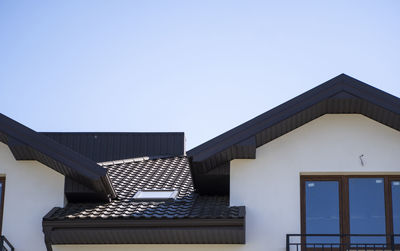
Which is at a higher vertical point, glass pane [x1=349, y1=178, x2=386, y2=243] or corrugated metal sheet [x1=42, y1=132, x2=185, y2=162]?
corrugated metal sheet [x1=42, y1=132, x2=185, y2=162]

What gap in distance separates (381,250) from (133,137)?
9.27 m

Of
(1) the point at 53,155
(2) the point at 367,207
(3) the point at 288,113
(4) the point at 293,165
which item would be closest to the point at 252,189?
(4) the point at 293,165

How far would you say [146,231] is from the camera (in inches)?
573

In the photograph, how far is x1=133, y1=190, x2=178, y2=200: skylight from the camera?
15.8 metres

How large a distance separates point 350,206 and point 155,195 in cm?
357

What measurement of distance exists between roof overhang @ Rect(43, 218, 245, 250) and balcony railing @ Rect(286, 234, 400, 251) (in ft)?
3.11

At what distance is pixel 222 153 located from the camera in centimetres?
1508

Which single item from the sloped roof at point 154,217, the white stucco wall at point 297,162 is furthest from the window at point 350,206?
the sloped roof at point 154,217

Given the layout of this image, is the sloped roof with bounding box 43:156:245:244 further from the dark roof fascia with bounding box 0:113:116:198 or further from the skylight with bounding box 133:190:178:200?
the dark roof fascia with bounding box 0:113:116:198

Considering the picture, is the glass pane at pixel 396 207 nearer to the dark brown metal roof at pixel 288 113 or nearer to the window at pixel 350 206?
the window at pixel 350 206

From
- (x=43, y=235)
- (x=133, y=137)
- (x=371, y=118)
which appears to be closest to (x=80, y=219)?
(x=43, y=235)

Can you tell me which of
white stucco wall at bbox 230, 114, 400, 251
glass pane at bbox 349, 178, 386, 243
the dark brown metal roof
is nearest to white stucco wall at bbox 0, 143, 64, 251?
the dark brown metal roof

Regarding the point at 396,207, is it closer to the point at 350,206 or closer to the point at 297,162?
the point at 350,206

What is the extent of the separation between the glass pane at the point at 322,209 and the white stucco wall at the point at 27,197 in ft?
14.5
